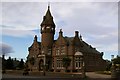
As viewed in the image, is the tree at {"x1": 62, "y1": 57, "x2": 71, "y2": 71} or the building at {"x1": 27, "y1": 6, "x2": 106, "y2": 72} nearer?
the tree at {"x1": 62, "y1": 57, "x2": 71, "y2": 71}

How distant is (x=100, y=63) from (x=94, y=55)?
486cm

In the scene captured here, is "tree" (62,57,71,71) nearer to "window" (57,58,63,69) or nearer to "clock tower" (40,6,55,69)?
"window" (57,58,63,69)

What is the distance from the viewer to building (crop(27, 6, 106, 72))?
65.1m

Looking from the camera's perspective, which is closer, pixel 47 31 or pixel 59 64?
pixel 59 64

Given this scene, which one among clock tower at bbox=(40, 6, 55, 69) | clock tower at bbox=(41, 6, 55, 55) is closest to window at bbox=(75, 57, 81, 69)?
clock tower at bbox=(40, 6, 55, 69)

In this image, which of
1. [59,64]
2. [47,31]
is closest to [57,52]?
[59,64]

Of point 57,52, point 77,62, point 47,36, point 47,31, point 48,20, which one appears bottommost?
point 77,62

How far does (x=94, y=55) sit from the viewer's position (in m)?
72.1

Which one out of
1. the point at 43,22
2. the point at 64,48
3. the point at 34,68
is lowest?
the point at 34,68

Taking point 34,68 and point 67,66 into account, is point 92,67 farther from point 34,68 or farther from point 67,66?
point 34,68

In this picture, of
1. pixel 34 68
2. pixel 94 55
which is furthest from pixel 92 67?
pixel 34 68

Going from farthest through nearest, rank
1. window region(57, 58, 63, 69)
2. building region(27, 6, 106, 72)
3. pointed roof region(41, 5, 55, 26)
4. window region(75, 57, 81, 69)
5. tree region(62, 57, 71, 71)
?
pointed roof region(41, 5, 55, 26)
window region(57, 58, 63, 69)
building region(27, 6, 106, 72)
window region(75, 57, 81, 69)
tree region(62, 57, 71, 71)

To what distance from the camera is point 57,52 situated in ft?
222

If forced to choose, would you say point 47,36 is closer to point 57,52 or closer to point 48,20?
point 48,20
